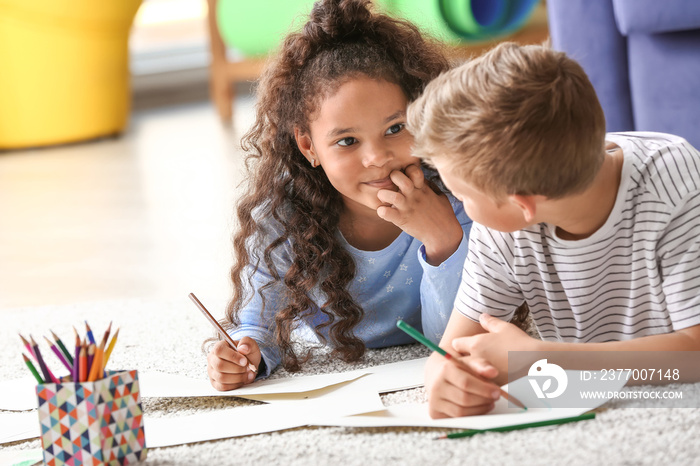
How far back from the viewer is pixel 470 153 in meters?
0.79

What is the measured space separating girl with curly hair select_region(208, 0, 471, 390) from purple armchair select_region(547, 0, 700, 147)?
0.50 metres

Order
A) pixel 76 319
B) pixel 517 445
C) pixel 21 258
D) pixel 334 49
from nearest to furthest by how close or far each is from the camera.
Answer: pixel 517 445, pixel 334 49, pixel 76 319, pixel 21 258

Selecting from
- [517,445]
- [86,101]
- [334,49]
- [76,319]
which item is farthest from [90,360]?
[86,101]

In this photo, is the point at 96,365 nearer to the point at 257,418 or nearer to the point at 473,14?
the point at 257,418

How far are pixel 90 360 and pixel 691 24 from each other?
1.14 meters

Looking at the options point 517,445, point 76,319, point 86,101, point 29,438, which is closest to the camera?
point 517,445

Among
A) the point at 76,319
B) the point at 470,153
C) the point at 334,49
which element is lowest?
the point at 76,319

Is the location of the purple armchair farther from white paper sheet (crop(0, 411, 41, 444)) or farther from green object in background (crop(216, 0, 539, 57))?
white paper sheet (crop(0, 411, 41, 444))

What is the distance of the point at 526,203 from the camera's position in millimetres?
816

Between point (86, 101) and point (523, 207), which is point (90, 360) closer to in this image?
point (523, 207)

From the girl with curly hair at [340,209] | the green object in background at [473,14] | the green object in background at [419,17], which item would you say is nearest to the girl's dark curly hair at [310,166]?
the girl with curly hair at [340,209]

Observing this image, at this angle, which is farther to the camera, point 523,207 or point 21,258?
point 21,258

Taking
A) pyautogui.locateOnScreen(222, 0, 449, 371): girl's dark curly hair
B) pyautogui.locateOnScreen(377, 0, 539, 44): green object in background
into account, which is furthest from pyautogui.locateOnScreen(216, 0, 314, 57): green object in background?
pyautogui.locateOnScreen(222, 0, 449, 371): girl's dark curly hair

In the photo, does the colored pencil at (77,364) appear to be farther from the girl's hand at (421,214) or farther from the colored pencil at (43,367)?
the girl's hand at (421,214)
